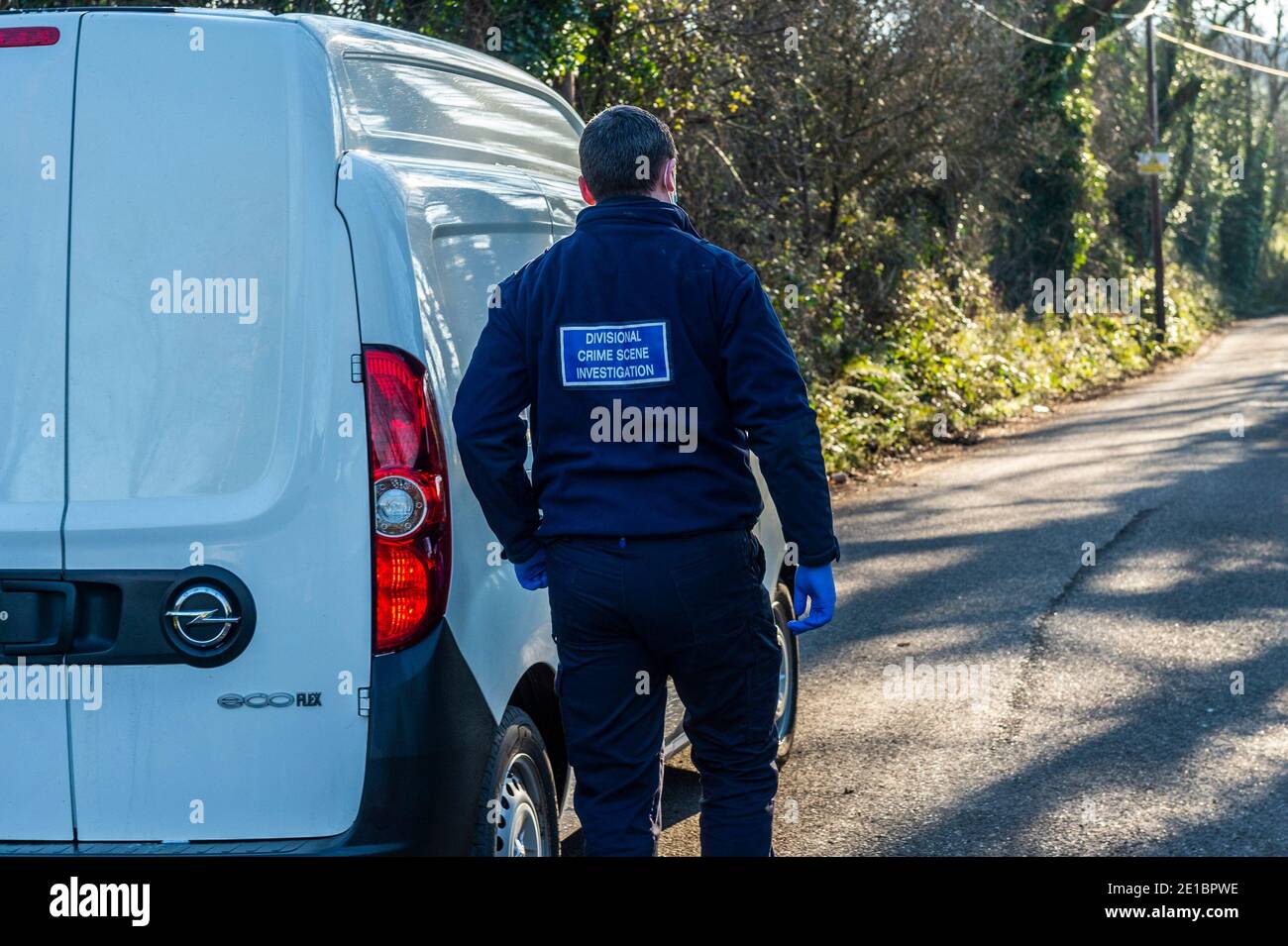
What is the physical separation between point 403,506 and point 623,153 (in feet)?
3.24

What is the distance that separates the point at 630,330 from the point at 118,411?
1.14m

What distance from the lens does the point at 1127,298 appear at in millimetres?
32500

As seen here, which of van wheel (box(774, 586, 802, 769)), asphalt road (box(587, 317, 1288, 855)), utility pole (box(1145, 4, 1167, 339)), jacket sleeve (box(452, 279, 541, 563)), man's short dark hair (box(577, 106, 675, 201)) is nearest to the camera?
jacket sleeve (box(452, 279, 541, 563))

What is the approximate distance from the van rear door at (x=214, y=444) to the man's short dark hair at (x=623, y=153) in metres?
0.62

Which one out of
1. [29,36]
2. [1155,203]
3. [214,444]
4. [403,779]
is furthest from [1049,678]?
[1155,203]

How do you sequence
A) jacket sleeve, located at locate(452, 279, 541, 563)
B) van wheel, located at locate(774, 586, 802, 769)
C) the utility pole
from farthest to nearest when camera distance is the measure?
the utility pole → van wheel, located at locate(774, 586, 802, 769) → jacket sleeve, located at locate(452, 279, 541, 563)

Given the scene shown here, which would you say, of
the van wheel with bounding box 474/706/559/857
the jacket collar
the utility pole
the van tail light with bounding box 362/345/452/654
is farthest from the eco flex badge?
the utility pole

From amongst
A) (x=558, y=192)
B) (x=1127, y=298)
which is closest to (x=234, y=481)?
(x=558, y=192)

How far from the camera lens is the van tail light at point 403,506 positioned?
122 inches

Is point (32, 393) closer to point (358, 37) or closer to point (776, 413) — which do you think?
point (358, 37)

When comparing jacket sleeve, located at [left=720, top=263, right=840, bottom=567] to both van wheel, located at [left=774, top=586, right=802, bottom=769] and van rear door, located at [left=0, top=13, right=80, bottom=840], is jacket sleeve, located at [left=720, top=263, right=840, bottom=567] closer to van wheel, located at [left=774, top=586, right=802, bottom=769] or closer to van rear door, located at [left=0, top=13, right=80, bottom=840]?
van rear door, located at [left=0, top=13, right=80, bottom=840]

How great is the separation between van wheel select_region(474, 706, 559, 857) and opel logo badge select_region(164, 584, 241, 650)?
0.67 meters

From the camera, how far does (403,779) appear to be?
3.06 metres

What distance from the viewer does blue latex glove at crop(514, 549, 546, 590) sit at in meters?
3.40
